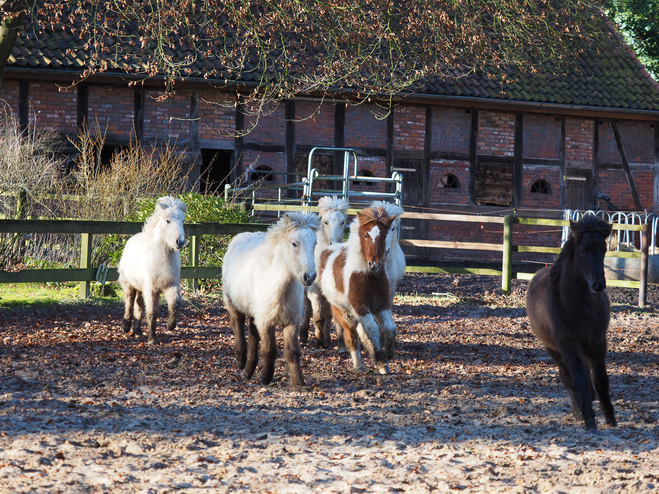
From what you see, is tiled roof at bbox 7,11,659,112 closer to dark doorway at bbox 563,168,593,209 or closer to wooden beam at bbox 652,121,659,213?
wooden beam at bbox 652,121,659,213

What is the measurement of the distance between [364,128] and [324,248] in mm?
11576

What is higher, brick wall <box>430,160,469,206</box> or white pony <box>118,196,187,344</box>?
brick wall <box>430,160,469,206</box>


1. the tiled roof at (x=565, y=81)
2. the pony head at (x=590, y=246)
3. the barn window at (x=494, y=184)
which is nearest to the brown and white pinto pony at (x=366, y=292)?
the pony head at (x=590, y=246)

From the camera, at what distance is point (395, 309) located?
11219 mm

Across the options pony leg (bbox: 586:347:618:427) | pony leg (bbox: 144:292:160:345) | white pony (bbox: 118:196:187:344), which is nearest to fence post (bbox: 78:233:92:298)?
white pony (bbox: 118:196:187:344)

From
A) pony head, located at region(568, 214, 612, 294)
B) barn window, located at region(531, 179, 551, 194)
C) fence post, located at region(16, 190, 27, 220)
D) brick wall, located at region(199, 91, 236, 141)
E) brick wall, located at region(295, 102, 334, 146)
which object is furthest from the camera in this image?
barn window, located at region(531, 179, 551, 194)

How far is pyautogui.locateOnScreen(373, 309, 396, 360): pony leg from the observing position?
→ 676 centimetres

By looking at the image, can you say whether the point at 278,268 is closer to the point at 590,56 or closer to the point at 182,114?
the point at 182,114

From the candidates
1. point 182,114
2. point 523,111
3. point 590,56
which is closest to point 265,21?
point 182,114

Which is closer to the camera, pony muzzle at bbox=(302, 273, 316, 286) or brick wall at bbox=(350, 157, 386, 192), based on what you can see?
pony muzzle at bbox=(302, 273, 316, 286)

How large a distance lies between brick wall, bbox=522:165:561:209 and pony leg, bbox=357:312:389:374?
14.8 m

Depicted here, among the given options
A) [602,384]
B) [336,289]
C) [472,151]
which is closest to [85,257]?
[336,289]

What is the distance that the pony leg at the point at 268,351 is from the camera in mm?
6035

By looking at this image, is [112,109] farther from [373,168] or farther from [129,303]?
[129,303]
